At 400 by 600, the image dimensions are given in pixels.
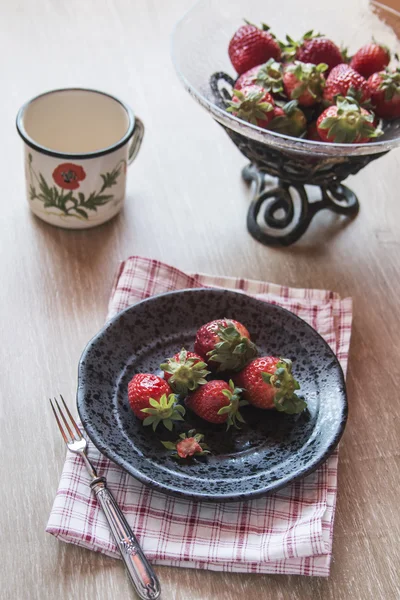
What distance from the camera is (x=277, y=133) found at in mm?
1055

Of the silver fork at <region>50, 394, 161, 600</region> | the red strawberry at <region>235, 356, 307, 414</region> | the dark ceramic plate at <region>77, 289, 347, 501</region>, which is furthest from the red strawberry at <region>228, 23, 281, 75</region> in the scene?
the silver fork at <region>50, 394, 161, 600</region>

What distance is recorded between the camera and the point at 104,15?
169cm

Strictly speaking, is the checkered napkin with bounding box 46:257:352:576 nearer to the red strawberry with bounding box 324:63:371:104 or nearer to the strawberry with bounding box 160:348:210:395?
the strawberry with bounding box 160:348:210:395

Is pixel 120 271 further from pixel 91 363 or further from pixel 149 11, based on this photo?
pixel 149 11

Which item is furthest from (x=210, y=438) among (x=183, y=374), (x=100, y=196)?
(x=100, y=196)

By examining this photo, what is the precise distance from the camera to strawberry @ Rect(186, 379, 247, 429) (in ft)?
2.85

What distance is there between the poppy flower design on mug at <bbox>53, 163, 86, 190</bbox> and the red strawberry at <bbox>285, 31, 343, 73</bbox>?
38 cm

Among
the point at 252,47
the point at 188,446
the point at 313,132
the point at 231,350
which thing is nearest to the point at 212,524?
the point at 188,446

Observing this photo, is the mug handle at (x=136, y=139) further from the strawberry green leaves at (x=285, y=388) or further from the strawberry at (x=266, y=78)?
the strawberry green leaves at (x=285, y=388)

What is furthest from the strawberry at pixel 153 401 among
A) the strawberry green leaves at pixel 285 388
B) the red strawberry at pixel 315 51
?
the red strawberry at pixel 315 51

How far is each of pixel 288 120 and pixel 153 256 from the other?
29 centimetres

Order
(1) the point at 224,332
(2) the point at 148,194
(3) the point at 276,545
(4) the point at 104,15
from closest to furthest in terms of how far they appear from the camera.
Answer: (3) the point at 276,545 → (1) the point at 224,332 → (2) the point at 148,194 → (4) the point at 104,15

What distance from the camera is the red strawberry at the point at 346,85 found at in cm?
112

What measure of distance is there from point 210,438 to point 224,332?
0.13 m
